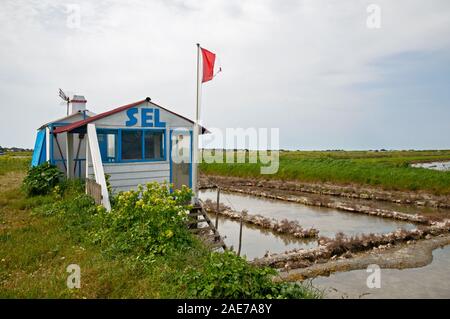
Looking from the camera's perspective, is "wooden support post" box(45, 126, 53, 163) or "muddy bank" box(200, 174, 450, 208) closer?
"wooden support post" box(45, 126, 53, 163)

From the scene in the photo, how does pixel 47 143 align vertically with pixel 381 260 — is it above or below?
above

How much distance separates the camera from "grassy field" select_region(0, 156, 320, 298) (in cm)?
→ 507

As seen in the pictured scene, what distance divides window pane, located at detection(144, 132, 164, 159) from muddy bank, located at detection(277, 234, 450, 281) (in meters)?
5.81

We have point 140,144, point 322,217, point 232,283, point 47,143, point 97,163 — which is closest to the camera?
point 232,283

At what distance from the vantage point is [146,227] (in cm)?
714

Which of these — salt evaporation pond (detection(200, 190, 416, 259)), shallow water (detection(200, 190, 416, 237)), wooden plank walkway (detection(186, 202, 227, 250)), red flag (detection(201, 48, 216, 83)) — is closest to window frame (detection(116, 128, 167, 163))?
wooden plank walkway (detection(186, 202, 227, 250))

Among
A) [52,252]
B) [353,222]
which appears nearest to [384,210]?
[353,222]

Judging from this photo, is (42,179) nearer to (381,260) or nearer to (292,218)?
(292,218)

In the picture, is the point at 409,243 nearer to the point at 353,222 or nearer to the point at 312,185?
the point at 353,222

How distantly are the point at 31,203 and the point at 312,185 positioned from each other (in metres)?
24.4

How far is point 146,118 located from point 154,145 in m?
1.03

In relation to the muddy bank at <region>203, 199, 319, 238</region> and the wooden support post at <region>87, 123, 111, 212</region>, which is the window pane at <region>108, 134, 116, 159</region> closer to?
the wooden support post at <region>87, 123, 111, 212</region>

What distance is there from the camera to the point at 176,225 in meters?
7.37

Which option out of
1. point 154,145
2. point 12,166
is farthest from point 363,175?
point 12,166
